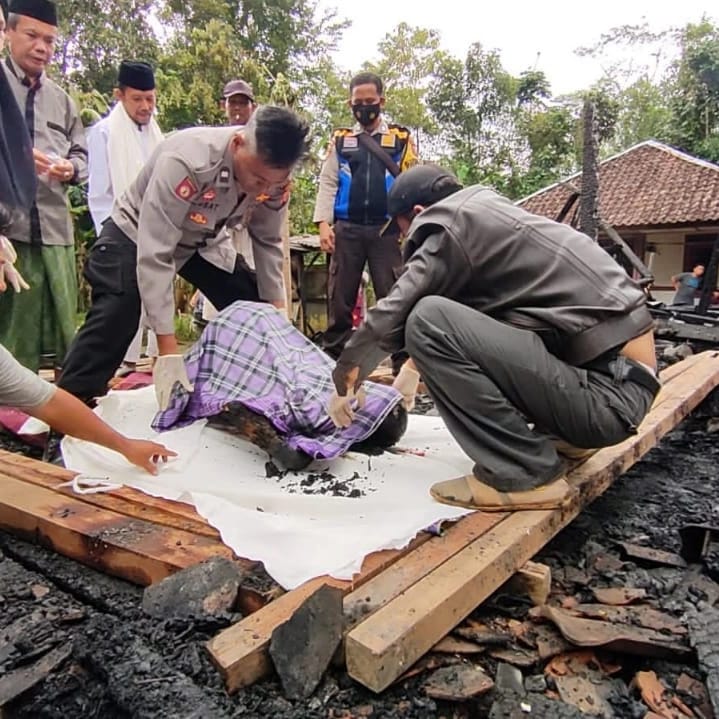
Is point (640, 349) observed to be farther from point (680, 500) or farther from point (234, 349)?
point (234, 349)

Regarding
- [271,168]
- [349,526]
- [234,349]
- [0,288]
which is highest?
[271,168]

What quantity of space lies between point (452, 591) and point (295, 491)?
2.37ft

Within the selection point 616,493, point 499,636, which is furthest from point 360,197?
point 499,636

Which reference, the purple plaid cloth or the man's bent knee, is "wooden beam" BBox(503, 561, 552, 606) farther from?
the purple plaid cloth

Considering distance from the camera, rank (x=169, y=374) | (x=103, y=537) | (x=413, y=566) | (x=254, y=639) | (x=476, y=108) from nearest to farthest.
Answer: (x=254, y=639), (x=413, y=566), (x=103, y=537), (x=169, y=374), (x=476, y=108)

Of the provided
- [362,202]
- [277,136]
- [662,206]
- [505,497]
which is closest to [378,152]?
[362,202]

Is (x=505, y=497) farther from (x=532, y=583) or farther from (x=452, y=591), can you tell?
(x=452, y=591)

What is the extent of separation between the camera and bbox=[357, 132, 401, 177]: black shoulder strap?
12.9 ft

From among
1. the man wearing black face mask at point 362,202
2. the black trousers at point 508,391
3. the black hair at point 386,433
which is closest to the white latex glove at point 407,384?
the black hair at point 386,433

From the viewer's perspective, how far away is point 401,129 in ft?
13.5

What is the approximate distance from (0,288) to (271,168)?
943 millimetres

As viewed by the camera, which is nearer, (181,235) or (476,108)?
(181,235)

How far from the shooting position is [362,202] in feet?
12.8

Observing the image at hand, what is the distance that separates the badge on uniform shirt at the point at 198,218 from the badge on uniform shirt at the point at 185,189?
0.37 ft
